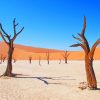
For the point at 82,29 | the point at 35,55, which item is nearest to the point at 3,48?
the point at 35,55

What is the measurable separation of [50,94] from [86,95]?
2121mm

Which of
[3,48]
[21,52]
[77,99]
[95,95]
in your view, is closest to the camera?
[77,99]

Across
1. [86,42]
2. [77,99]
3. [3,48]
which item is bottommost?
[77,99]

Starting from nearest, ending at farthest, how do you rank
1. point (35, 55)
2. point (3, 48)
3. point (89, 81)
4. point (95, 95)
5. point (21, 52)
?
point (95, 95), point (89, 81), point (35, 55), point (21, 52), point (3, 48)

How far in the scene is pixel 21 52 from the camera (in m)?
170

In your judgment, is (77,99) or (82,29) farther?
(82,29)

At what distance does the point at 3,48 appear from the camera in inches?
7244

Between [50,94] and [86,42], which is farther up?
[86,42]

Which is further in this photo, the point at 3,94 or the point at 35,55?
the point at 35,55

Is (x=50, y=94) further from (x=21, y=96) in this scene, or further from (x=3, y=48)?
(x=3, y=48)

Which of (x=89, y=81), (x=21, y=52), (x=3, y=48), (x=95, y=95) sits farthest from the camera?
(x=3, y=48)

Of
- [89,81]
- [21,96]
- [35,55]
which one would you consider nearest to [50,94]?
[21,96]

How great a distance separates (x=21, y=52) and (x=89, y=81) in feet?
501

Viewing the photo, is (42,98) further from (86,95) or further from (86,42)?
(86,42)
